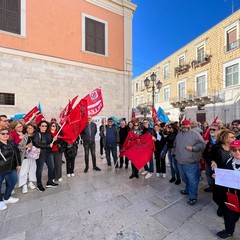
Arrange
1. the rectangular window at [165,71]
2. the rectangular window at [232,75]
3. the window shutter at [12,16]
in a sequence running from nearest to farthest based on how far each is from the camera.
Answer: the window shutter at [12,16]
the rectangular window at [232,75]
the rectangular window at [165,71]

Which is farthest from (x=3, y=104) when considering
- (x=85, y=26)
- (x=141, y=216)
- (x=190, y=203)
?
(x=190, y=203)

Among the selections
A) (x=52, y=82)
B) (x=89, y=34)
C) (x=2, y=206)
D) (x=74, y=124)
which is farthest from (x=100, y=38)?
(x=2, y=206)

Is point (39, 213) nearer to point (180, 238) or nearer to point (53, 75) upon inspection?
point (180, 238)

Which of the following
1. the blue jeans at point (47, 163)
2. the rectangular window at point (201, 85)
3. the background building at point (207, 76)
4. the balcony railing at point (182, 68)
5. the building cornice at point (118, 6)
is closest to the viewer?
the blue jeans at point (47, 163)

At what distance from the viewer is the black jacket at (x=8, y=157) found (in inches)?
117

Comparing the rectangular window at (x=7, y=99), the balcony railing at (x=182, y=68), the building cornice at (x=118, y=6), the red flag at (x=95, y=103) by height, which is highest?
the building cornice at (x=118, y=6)

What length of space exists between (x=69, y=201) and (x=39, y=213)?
62 cm

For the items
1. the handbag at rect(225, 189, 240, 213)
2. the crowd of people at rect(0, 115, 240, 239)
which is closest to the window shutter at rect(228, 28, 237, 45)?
the crowd of people at rect(0, 115, 240, 239)

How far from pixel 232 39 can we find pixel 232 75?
4.01 metres

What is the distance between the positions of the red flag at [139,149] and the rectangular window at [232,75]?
16.9 metres

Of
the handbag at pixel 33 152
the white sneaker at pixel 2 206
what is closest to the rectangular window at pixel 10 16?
the handbag at pixel 33 152

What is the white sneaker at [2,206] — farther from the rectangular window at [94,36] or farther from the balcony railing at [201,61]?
the balcony railing at [201,61]

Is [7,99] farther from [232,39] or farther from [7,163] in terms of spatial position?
[232,39]

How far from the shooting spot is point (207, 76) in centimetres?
1934
